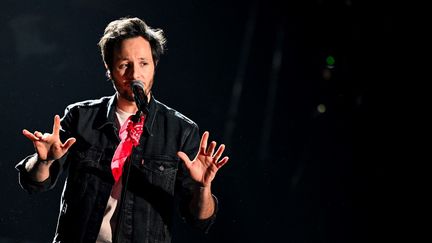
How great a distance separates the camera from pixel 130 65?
2.01 meters

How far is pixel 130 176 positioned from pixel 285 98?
194 centimetres

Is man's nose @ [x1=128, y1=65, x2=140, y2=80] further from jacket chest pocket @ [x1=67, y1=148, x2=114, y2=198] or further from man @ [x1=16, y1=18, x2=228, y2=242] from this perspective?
jacket chest pocket @ [x1=67, y1=148, x2=114, y2=198]

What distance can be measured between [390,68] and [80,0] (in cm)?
225

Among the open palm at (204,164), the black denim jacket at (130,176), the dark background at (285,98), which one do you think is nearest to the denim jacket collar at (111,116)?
the black denim jacket at (130,176)

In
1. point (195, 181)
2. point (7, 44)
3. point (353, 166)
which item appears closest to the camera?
point (195, 181)

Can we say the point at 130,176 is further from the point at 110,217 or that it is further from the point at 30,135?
the point at 30,135

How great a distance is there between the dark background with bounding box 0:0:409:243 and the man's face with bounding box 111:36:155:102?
1.49 m

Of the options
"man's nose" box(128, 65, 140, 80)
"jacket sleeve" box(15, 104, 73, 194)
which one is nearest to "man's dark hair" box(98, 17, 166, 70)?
"man's nose" box(128, 65, 140, 80)

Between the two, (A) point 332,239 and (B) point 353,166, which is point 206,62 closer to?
(B) point 353,166

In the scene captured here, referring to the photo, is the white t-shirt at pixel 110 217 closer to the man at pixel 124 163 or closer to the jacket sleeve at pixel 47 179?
the man at pixel 124 163

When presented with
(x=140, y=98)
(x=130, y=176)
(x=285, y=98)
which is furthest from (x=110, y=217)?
(x=285, y=98)

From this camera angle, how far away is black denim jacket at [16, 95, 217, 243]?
6.19ft

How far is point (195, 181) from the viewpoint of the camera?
77.5 inches

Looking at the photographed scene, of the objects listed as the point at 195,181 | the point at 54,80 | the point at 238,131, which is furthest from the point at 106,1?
the point at 195,181
